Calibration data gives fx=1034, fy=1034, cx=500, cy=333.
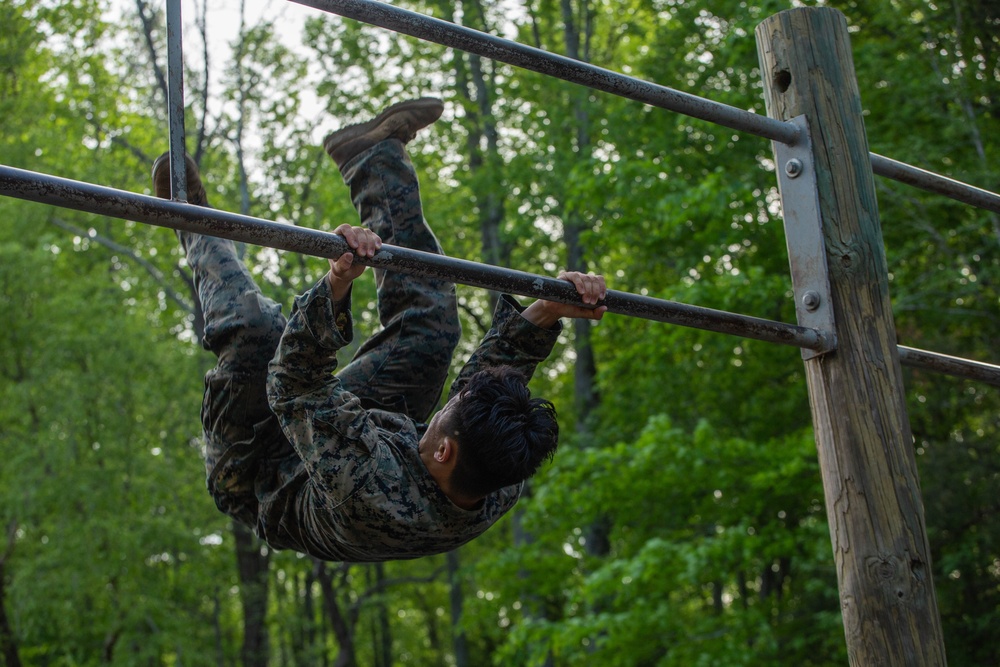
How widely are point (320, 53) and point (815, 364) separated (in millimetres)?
11165

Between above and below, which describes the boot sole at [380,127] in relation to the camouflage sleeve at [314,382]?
above

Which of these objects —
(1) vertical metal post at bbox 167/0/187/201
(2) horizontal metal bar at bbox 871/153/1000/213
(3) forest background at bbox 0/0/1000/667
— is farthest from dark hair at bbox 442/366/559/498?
(3) forest background at bbox 0/0/1000/667

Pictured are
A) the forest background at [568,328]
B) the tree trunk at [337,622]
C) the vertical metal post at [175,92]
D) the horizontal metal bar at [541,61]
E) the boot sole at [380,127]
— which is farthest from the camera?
the tree trunk at [337,622]

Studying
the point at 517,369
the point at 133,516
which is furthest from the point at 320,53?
the point at 517,369

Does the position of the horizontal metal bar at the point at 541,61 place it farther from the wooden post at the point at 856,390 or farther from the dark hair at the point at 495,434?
the dark hair at the point at 495,434

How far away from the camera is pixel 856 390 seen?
7.65 feet

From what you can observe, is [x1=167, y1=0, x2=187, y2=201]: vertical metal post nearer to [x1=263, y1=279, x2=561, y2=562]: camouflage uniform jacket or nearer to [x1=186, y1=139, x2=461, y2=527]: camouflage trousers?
[x1=263, y1=279, x2=561, y2=562]: camouflage uniform jacket

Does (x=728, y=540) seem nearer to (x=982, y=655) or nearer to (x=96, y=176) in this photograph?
(x=982, y=655)

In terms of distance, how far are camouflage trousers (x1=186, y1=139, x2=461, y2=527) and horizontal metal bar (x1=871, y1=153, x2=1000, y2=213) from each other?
1.16 m

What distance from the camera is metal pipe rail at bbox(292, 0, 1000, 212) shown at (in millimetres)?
2018

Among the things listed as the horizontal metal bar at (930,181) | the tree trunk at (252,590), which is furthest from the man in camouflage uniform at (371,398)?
the tree trunk at (252,590)

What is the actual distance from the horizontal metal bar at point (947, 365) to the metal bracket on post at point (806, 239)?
25 centimetres

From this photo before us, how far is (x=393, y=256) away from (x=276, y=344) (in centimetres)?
80

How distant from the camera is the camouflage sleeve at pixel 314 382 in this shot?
84.7 inches
